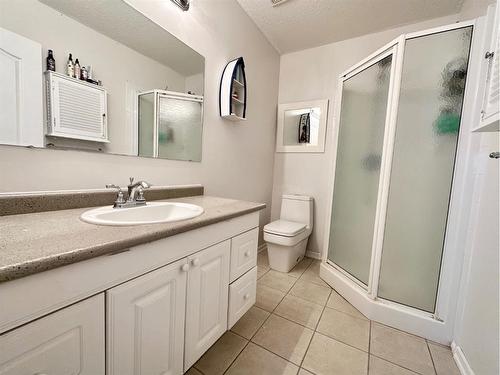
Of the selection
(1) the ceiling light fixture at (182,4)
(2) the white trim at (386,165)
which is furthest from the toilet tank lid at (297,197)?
(1) the ceiling light fixture at (182,4)

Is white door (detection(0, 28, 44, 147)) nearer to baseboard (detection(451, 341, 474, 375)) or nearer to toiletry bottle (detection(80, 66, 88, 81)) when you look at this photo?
toiletry bottle (detection(80, 66, 88, 81))

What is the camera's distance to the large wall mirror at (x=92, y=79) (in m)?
0.75

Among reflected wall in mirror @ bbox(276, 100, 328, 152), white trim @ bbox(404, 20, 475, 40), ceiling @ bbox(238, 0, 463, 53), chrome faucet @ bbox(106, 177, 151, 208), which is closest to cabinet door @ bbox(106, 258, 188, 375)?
chrome faucet @ bbox(106, 177, 151, 208)

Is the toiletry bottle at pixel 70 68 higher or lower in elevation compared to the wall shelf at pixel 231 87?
lower

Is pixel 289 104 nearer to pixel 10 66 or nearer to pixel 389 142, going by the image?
pixel 389 142

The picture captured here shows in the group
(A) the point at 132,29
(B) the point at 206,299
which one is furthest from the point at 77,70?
(B) the point at 206,299

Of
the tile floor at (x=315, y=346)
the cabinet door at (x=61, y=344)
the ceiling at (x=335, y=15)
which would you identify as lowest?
the tile floor at (x=315, y=346)

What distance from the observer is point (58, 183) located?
0.87 meters

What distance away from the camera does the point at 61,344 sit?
49cm

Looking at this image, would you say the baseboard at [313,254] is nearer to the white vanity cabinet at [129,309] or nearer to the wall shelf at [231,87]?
the white vanity cabinet at [129,309]

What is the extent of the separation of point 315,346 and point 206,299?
2.44 feet

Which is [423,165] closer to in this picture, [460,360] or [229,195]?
[460,360]

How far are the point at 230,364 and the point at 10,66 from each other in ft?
5.05

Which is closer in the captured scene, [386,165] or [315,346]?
[315,346]
